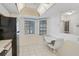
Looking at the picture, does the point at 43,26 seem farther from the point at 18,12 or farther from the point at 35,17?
the point at 18,12

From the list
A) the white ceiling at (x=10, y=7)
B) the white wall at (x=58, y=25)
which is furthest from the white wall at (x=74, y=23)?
the white ceiling at (x=10, y=7)

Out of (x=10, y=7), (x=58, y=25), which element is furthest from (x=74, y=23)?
(x=10, y=7)

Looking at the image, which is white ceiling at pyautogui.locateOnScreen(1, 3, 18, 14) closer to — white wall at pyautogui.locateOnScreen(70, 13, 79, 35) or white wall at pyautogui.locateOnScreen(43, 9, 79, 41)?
white wall at pyautogui.locateOnScreen(43, 9, 79, 41)

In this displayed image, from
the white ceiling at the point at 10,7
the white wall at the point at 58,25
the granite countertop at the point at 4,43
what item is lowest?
the granite countertop at the point at 4,43

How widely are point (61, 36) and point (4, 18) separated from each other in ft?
3.14

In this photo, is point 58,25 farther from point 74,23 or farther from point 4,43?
point 4,43

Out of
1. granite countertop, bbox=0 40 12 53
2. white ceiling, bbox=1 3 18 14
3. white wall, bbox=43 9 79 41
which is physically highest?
white ceiling, bbox=1 3 18 14

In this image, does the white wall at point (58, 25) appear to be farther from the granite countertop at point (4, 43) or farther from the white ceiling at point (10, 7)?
the granite countertop at point (4, 43)

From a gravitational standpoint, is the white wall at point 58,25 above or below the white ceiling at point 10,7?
below

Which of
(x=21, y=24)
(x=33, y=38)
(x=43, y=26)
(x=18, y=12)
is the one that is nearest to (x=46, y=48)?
(x=33, y=38)

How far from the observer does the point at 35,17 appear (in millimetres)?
1541

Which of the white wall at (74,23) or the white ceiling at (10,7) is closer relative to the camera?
the white ceiling at (10,7)

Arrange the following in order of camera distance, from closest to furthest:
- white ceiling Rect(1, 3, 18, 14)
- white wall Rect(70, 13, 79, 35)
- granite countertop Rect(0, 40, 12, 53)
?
1. white ceiling Rect(1, 3, 18, 14)
2. granite countertop Rect(0, 40, 12, 53)
3. white wall Rect(70, 13, 79, 35)

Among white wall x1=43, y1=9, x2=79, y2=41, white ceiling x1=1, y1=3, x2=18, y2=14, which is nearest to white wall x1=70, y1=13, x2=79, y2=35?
white wall x1=43, y1=9, x2=79, y2=41
